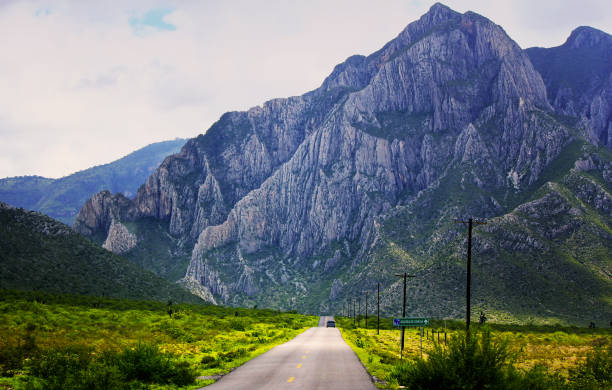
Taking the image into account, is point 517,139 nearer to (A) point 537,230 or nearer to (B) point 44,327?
(A) point 537,230

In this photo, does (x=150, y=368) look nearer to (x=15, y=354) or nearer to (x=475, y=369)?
(x=15, y=354)

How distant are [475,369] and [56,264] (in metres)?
105

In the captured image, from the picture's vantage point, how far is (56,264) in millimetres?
102312

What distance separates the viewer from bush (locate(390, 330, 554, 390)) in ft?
51.4

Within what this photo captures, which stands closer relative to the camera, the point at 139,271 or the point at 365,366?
the point at 365,366

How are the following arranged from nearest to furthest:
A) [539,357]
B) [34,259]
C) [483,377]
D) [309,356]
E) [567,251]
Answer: [483,377] < [309,356] < [539,357] < [34,259] < [567,251]

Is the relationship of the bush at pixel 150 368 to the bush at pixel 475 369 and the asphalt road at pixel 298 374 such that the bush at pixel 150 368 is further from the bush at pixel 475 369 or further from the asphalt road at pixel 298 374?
the bush at pixel 475 369

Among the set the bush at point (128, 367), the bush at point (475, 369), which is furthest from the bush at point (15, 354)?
the bush at point (475, 369)

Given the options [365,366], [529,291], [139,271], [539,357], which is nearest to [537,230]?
[529,291]

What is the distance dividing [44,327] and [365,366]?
30.5 metres

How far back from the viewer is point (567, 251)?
124125 mm

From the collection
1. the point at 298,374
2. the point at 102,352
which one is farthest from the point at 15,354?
the point at 298,374

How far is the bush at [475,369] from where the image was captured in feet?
51.4

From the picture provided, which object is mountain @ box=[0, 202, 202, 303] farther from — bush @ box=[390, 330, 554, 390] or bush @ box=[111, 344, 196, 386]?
bush @ box=[390, 330, 554, 390]
